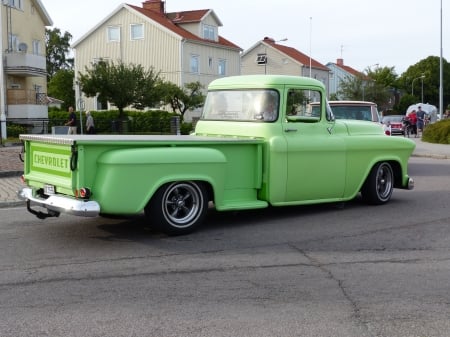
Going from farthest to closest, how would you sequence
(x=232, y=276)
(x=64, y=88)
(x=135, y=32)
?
(x=64, y=88), (x=135, y=32), (x=232, y=276)

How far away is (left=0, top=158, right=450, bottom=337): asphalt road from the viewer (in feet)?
14.8

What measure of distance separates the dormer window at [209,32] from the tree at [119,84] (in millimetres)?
16796

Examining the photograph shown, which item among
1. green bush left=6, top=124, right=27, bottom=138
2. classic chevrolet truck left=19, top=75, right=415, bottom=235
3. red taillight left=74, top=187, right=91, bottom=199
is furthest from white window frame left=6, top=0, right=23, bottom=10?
red taillight left=74, top=187, right=91, bottom=199

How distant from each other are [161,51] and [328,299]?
46.6 metres

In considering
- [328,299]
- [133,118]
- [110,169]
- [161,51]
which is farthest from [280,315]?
[161,51]

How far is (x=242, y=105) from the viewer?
8.78 m

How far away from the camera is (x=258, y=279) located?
566 centimetres

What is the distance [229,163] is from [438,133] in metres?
23.2

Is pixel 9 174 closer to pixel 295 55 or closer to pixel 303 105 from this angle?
pixel 303 105

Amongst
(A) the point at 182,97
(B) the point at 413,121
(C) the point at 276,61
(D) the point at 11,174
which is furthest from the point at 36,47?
(D) the point at 11,174

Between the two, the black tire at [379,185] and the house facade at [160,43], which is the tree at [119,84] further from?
the black tire at [379,185]

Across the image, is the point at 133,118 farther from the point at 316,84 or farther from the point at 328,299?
the point at 328,299

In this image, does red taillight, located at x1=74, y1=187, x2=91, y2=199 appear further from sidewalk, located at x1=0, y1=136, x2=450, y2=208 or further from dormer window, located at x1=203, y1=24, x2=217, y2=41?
dormer window, located at x1=203, y1=24, x2=217, y2=41

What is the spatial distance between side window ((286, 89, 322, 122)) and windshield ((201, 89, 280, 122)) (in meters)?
0.22
